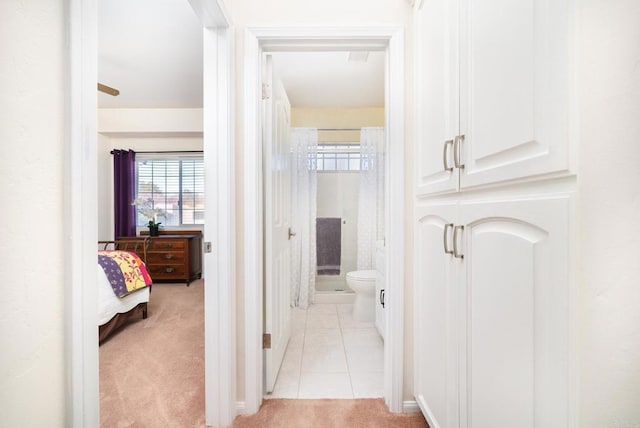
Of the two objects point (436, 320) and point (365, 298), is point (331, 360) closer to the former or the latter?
point (365, 298)

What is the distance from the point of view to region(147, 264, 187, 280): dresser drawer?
4.38 metres

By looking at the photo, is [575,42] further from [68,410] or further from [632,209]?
[68,410]

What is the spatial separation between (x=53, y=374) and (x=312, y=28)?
64.3 inches

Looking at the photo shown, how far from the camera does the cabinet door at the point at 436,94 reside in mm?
1120

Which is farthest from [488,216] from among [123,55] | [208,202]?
[123,55]

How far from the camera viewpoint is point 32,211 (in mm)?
484

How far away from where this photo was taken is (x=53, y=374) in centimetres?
52

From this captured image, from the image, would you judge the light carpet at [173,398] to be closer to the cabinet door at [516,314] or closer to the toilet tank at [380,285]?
the cabinet door at [516,314]

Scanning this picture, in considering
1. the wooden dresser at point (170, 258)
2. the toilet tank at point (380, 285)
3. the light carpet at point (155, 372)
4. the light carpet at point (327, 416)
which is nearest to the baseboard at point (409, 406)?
the light carpet at point (327, 416)

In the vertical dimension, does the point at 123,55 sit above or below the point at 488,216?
above

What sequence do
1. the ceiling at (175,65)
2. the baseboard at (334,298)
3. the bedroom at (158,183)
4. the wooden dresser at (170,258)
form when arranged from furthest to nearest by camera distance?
the wooden dresser at (170,258) → the baseboard at (334,298) → the ceiling at (175,65) → the bedroom at (158,183)

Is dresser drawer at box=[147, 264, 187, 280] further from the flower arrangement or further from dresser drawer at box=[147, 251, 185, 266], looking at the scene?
the flower arrangement

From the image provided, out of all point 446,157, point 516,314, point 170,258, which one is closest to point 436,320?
point 516,314

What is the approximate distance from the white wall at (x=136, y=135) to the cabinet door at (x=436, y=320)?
160 inches
